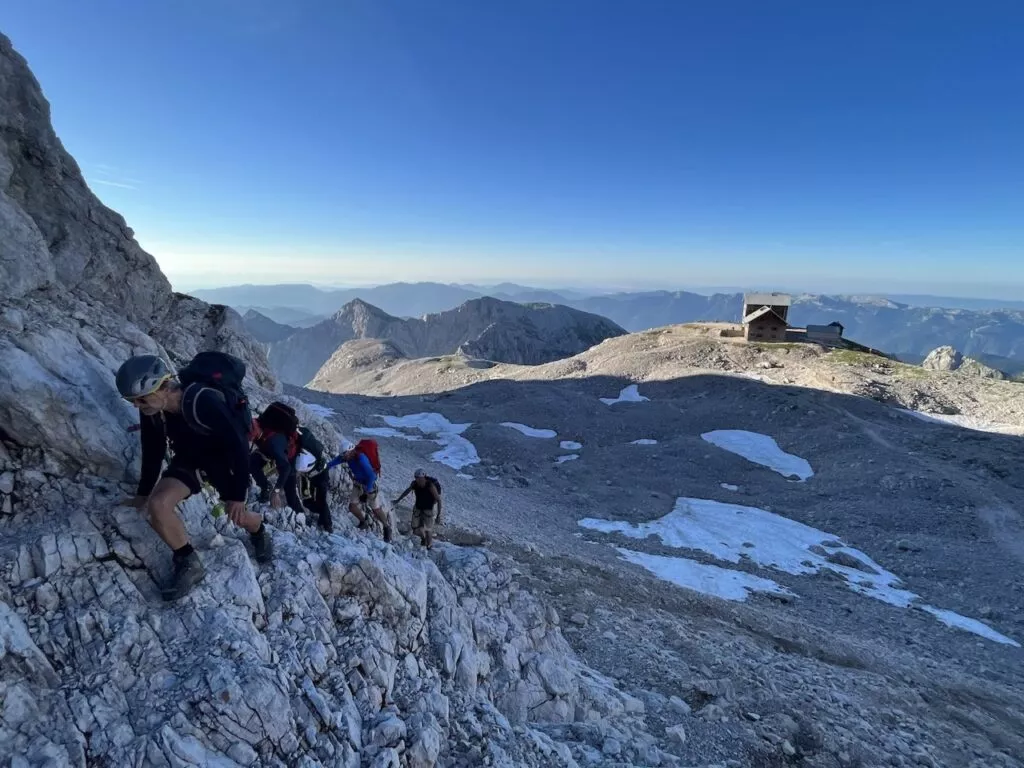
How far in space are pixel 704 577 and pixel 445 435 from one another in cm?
2428

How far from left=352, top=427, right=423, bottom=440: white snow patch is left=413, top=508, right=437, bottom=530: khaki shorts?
2683 cm

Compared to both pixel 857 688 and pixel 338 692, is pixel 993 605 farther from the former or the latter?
pixel 338 692

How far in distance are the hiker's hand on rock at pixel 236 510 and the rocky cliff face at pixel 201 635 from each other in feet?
1.95

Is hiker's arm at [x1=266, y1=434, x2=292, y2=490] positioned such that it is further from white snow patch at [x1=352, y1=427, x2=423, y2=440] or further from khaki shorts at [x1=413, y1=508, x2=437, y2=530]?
white snow patch at [x1=352, y1=427, x2=423, y2=440]

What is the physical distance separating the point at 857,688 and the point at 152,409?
46.5ft

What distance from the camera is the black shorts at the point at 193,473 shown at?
5.56 meters

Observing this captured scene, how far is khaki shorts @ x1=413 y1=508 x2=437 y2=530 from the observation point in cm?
1226

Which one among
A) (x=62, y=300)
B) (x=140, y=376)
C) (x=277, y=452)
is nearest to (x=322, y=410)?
(x=62, y=300)

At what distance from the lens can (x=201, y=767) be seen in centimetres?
442

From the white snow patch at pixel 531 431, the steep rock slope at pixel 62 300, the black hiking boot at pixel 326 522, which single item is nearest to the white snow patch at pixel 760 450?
the white snow patch at pixel 531 431

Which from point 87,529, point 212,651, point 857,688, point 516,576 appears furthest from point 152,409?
point 857,688

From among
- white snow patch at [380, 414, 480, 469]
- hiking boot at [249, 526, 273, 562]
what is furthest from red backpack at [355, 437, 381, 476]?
white snow patch at [380, 414, 480, 469]

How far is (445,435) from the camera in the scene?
40.0 m

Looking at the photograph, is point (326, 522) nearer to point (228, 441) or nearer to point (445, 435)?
point (228, 441)
